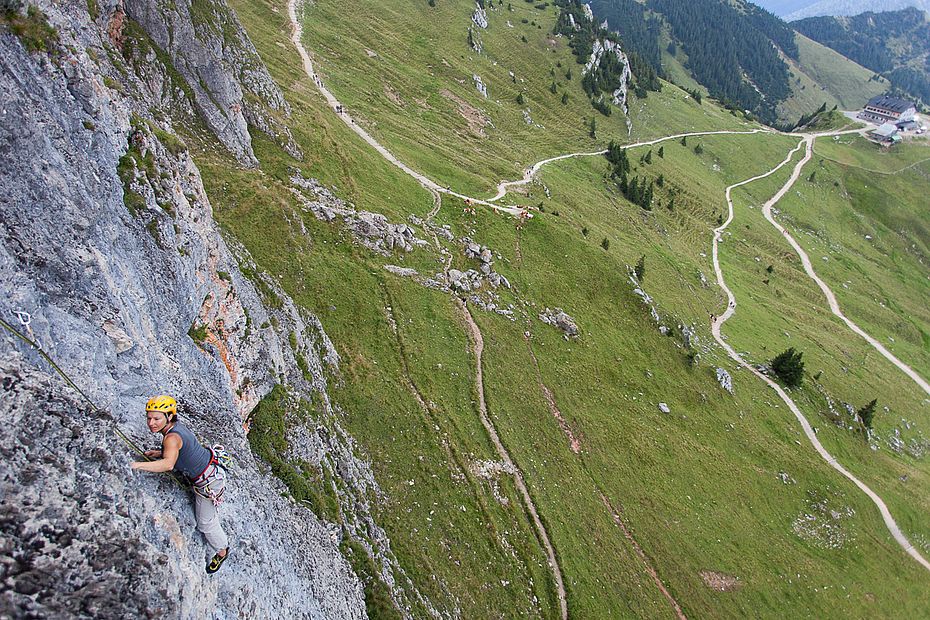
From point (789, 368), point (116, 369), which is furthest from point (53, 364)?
point (789, 368)

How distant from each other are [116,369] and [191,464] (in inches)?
179

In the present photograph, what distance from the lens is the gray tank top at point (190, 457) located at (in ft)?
38.7

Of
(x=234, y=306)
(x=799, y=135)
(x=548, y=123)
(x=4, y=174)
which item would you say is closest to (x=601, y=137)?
(x=548, y=123)

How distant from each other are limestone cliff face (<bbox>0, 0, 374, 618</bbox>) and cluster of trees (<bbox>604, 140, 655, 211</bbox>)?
101620 millimetres

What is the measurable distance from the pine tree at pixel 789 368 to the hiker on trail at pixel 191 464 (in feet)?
262

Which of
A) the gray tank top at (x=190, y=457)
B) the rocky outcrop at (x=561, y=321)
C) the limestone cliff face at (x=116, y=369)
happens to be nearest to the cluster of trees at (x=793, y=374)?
the rocky outcrop at (x=561, y=321)

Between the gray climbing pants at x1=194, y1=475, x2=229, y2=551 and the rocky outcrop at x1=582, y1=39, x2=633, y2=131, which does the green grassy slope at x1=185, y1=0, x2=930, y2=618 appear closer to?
the gray climbing pants at x1=194, y1=475, x2=229, y2=551

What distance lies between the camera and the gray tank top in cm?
1181

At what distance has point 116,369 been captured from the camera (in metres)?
14.0

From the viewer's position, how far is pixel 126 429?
1277 cm

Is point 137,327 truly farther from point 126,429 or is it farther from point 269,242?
point 269,242

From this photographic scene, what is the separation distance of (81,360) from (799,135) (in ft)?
820

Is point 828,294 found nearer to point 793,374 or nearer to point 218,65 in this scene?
point 793,374

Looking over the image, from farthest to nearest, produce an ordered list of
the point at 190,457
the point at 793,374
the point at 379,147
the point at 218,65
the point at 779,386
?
the point at 379,147, the point at 779,386, the point at 793,374, the point at 218,65, the point at 190,457
